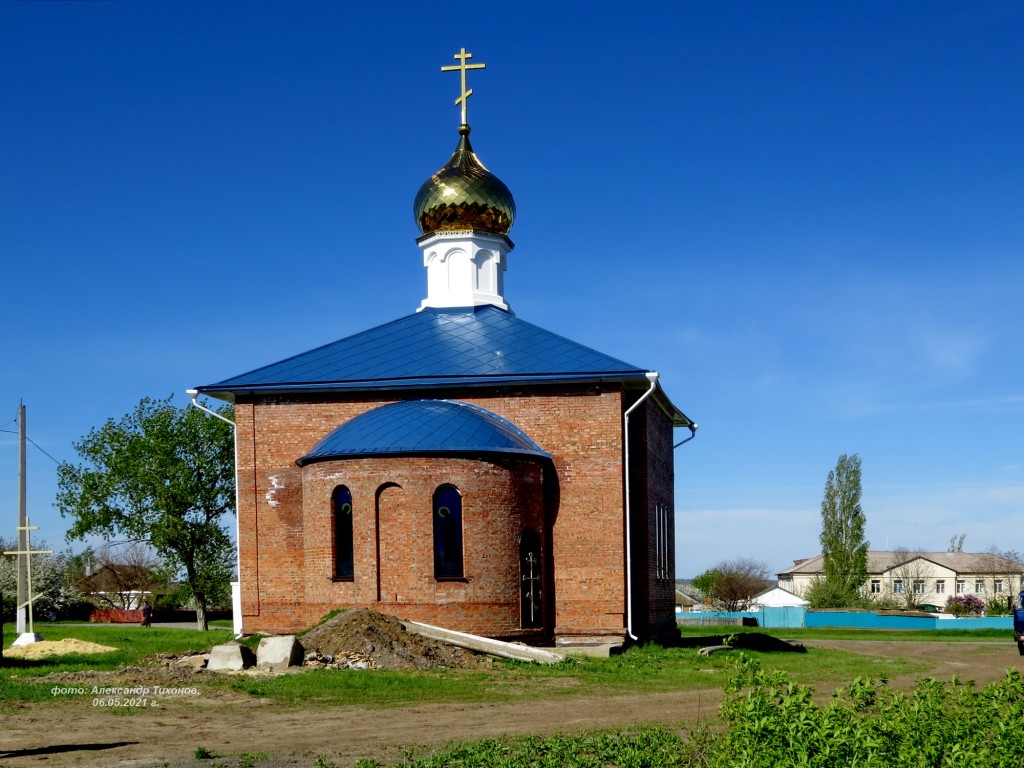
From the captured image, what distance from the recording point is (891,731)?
740 cm

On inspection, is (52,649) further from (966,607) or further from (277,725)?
(966,607)

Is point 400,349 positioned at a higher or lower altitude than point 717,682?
higher

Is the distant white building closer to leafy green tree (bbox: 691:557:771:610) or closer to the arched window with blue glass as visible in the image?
leafy green tree (bbox: 691:557:771:610)

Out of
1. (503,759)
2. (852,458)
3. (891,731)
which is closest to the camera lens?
(891,731)

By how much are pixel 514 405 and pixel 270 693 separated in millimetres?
8539

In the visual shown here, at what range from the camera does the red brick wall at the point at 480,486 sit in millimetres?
20172

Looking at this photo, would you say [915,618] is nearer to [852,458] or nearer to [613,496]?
[852,458]

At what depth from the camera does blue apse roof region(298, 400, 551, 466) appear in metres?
19.4

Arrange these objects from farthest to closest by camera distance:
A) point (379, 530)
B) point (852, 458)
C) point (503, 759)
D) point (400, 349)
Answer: point (852, 458), point (400, 349), point (379, 530), point (503, 759)

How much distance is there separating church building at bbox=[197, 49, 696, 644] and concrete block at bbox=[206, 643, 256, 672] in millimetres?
3482

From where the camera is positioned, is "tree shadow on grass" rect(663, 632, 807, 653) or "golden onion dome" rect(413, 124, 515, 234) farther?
"golden onion dome" rect(413, 124, 515, 234)

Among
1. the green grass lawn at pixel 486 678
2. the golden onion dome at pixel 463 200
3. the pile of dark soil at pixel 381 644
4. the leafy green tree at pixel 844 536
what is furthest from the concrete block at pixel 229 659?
the leafy green tree at pixel 844 536

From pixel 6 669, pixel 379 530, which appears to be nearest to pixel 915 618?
pixel 379 530

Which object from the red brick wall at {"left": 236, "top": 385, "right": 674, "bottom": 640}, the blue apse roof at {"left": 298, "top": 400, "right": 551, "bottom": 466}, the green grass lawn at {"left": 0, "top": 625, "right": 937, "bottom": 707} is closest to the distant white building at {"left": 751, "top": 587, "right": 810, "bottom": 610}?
the green grass lawn at {"left": 0, "top": 625, "right": 937, "bottom": 707}
